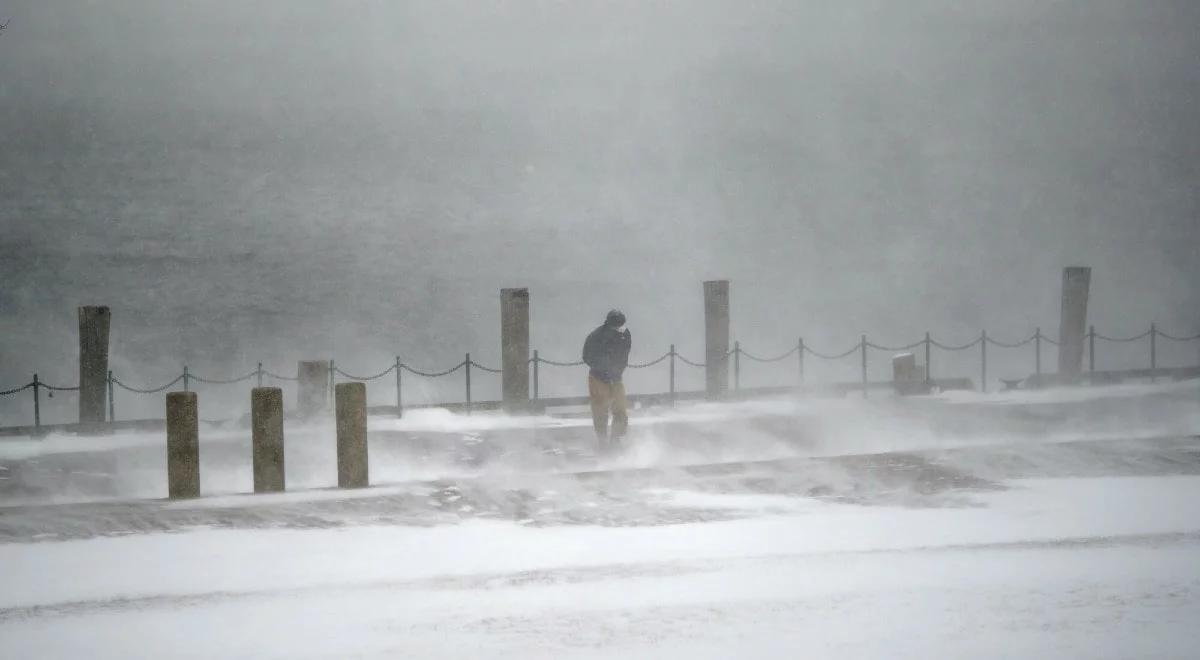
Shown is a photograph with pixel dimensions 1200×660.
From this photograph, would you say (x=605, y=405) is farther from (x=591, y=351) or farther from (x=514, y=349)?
(x=514, y=349)

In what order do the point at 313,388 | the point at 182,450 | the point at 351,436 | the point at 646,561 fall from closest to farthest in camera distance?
the point at 646,561 < the point at 182,450 < the point at 351,436 < the point at 313,388

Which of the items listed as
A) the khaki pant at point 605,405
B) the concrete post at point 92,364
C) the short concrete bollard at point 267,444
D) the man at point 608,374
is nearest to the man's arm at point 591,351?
the man at point 608,374

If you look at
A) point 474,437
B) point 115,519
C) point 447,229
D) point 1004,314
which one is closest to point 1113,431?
point 474,437

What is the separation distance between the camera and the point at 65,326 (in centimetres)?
7969

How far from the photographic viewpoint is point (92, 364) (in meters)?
18.0

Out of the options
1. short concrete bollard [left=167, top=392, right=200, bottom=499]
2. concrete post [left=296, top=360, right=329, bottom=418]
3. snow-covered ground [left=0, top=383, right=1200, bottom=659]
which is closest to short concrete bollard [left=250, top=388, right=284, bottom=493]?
snow-covered ground [left=0, top=383, right=1200, bottom=659]

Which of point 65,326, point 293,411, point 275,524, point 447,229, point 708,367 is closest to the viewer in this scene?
point 275,524

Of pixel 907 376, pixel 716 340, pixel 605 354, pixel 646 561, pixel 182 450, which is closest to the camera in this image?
pixel 646 561

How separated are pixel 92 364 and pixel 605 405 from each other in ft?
26.6

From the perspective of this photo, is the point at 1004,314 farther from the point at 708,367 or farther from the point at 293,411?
the point at 293,411

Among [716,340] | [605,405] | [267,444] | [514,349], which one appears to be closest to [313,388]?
[514,349]

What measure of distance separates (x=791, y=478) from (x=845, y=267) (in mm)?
82995

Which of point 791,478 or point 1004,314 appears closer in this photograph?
point 791,478

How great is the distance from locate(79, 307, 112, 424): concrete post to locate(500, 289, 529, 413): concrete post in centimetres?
579
